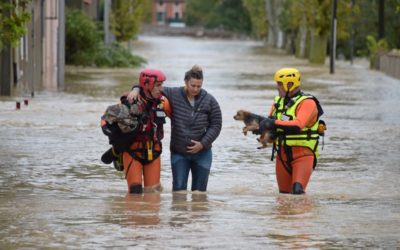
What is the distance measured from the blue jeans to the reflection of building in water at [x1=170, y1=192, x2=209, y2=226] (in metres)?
0.10

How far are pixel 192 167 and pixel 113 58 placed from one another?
4557 cm

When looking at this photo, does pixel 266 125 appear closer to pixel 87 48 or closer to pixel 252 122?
pixel 252 122

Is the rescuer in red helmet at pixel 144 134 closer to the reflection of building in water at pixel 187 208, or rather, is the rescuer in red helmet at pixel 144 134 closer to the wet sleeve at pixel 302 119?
the reflection of building in water at pixel 187 208

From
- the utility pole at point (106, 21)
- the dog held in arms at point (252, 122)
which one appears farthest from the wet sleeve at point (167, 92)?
the utility pole at point (106, 21)

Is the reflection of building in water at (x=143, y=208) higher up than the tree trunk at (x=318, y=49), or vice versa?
the reflection of building in water at (x=143, y=208)

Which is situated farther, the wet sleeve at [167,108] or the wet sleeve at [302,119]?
the wet sleeve at [167,108]

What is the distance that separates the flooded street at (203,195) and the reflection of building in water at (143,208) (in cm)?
1

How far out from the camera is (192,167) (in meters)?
13.4

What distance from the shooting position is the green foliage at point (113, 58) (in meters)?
58.1

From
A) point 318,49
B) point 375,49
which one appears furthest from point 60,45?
point 318,49

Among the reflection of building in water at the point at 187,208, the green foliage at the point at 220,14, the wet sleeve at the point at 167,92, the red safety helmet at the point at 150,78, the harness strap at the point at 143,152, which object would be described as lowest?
the green foliage at the point at 220,14

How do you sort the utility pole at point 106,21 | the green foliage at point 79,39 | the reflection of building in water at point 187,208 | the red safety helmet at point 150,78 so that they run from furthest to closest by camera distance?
the utility pole at point 106,21 < the green foliage at point 79,39 < the red safety helmet at point 150,78 < the reflection of building in water at point 187,208

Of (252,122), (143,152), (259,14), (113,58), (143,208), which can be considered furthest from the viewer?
(259,14)

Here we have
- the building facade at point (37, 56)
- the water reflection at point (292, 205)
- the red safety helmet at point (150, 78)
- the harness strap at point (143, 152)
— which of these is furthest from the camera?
the building facade at point (37, 56)
